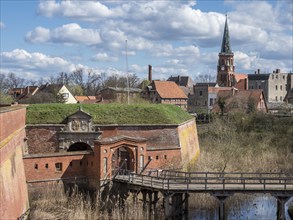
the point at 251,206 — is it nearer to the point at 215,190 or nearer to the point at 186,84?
the point at 215,190

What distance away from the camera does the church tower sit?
8831 centimetres

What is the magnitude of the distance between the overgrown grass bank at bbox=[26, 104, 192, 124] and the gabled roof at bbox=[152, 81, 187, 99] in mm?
30580

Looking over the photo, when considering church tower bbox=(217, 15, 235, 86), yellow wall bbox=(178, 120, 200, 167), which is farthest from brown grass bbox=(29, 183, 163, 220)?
church tower bbox=(217, 15, 235, 86)

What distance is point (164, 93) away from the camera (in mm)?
65812

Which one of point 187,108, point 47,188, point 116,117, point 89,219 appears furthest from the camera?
point 187,108

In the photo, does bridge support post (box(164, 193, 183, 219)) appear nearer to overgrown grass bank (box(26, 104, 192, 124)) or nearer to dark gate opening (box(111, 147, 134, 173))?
dark gate opening (box(111, 147, 134, 173))

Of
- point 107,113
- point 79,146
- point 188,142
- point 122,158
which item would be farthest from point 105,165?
point 188,142

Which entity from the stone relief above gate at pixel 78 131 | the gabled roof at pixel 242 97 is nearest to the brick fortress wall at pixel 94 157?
the stone relief above gate at pixel 78 131

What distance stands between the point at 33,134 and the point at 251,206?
46.0ft

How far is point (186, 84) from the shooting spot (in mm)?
94500

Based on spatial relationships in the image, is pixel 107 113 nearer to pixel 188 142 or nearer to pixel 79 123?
pixel 79 123

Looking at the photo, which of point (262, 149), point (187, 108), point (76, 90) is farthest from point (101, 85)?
point (262, 149)

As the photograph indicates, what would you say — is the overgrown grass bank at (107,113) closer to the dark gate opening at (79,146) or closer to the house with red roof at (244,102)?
the dark gate opening at (79,146)

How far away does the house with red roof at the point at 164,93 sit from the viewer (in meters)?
65.2
